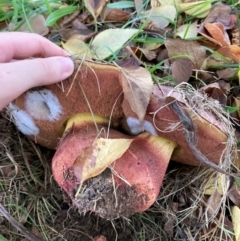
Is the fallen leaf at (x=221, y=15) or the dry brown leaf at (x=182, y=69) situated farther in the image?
the fallen leaf at (x=221, y=15)

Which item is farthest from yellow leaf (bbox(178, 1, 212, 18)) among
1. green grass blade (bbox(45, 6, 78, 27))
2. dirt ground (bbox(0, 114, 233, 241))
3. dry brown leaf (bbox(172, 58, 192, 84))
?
dirt ground (bbox(0, 114, 233, 241))

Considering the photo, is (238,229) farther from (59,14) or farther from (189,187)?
(59,14)

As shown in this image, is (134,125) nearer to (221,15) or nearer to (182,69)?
(182,69)

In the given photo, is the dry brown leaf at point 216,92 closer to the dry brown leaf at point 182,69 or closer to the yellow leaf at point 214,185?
the dry brown leaf at point 182,69

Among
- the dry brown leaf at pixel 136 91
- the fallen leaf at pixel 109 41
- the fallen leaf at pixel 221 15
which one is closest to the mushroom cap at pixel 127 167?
the dry brown leaf at pixel 136 91

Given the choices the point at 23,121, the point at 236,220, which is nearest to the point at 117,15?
the point at 23,121

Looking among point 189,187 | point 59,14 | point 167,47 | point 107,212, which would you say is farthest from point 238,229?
point 59,14
